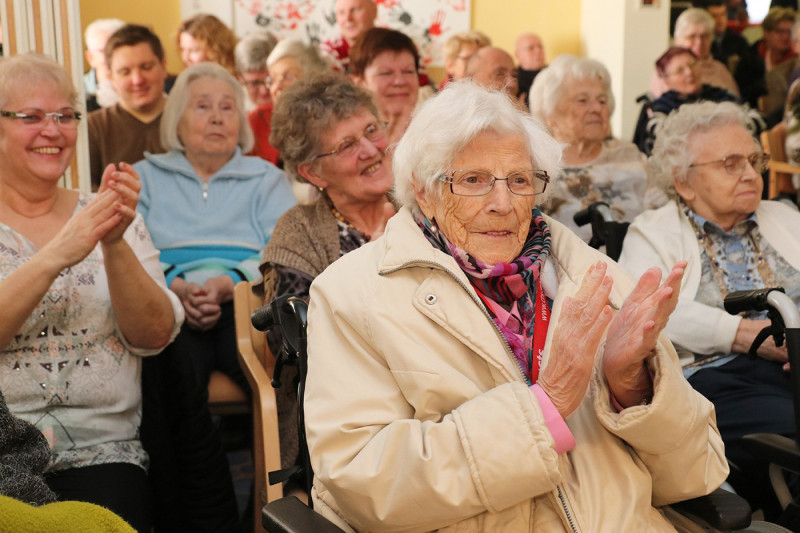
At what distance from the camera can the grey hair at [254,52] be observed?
17.4 feet

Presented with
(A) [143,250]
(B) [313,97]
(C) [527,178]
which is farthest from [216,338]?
(C) [527,178]

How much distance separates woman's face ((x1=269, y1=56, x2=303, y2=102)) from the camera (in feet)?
15.6

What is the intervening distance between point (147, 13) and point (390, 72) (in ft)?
13.7

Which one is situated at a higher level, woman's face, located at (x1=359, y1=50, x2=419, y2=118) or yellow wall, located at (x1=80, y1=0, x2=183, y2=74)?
yellow wall, located at (x1=80, y1=0, x2=183, y2=74)

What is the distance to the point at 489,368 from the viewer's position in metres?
1.69

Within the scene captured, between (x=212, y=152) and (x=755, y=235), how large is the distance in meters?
2.05

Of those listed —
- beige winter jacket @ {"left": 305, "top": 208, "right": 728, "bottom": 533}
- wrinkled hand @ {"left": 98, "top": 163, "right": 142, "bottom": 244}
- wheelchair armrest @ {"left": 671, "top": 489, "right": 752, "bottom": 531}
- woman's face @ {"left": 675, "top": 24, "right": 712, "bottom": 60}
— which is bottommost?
wheelchair armrest @ {"left": 671, "top": 489, "right": 752, "bottom": 531}

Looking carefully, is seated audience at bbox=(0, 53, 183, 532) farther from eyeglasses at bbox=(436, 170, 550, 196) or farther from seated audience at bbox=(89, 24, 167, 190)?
seated audience at bbox=(89, 24, 167, 190)

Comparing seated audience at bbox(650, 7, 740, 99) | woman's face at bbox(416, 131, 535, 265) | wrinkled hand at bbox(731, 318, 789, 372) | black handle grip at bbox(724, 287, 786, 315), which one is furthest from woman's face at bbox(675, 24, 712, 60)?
woman's face at bbox(416, 131, 535, 265)

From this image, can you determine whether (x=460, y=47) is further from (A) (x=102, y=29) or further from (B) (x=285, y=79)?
(A) (x=102, y=29)

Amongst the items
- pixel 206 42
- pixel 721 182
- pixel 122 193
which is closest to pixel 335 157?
pixel 122 193

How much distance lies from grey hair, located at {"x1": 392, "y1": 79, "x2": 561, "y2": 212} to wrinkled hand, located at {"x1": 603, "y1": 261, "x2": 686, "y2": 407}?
0.44 meters

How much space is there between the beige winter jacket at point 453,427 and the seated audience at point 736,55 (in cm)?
631

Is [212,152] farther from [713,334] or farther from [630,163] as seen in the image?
[713,334]
